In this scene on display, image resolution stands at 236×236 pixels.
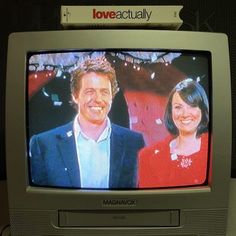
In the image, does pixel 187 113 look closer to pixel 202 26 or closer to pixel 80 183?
pixel 80 183

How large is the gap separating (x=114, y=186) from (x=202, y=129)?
268 millimetres

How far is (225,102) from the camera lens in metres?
1.12

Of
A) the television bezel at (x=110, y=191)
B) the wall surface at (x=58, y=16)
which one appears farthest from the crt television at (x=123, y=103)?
the wall surface at (x=58, y=16)

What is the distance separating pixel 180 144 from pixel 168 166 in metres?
0.06

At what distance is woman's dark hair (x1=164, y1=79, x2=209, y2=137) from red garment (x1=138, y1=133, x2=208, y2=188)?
0.03 meters

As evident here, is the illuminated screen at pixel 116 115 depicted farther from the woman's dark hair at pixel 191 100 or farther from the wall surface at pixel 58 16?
the wall surface at pixel 58 16

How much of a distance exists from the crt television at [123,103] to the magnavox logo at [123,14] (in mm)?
67

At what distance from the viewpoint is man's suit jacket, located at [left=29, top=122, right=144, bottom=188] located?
3.67 ft

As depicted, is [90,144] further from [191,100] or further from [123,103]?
[191,100]

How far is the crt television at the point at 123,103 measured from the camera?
1.11 meters

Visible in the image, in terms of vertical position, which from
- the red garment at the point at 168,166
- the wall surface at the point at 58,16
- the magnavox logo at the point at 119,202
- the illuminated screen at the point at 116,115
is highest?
the wall surface at the point at 58,16

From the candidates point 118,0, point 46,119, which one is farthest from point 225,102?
point 118,0

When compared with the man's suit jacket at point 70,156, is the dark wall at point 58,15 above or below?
above

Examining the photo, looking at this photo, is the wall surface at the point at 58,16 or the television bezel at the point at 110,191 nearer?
the television bezel at the point at 110,191
